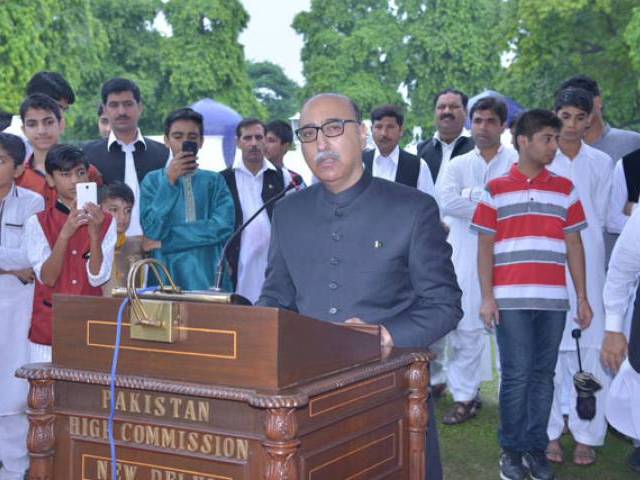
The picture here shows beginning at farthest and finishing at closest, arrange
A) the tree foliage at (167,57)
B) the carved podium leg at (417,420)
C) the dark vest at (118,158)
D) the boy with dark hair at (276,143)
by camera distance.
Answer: the tree foliage at (167,57)
the boy with dark hair at (276,143)
the dark vest at (118,158)
the carved podium leg at (417,420)

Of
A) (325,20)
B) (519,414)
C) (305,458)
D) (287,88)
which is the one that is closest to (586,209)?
(519,414)

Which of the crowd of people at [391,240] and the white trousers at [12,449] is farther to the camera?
the white trousers at [12,449]

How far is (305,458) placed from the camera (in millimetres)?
2555

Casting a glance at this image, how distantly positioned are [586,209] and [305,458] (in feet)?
13.6

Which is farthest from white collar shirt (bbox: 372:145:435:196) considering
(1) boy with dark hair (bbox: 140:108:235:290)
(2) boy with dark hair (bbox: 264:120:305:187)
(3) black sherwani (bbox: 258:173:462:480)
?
(3) black sherwani (bbox: 258:173:462:480)

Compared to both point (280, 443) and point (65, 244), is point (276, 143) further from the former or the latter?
point (280, 443)

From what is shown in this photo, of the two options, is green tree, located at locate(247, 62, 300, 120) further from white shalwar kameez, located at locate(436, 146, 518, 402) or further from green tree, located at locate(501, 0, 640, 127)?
white shalwar kameez, located at locate(436, 146, 518, 402)

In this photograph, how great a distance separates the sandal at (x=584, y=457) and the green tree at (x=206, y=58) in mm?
39519

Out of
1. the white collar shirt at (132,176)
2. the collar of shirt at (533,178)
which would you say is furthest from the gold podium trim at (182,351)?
the white collar shirt at (132,176)

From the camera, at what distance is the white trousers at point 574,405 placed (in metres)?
6.12

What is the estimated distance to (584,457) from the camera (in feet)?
20.0

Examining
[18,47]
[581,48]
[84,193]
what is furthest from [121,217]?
[18,47]

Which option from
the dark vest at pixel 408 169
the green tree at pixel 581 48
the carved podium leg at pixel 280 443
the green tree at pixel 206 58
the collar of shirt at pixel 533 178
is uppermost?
the green tree at pixel 206 58

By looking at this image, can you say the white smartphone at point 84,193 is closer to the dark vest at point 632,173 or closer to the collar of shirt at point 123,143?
the collar of shirt at point 123,143
